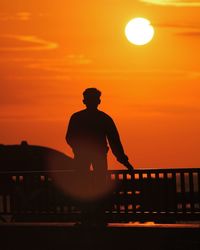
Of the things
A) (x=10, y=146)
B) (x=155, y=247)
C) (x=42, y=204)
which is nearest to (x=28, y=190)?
(x=42, y=204)

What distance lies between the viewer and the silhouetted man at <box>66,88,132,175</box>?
13.6 m

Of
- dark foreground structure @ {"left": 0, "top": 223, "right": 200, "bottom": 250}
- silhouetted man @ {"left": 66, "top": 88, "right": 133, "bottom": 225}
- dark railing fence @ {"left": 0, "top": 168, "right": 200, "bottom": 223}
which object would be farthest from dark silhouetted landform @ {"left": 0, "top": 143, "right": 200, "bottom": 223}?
dark foreground structure @ {"left": 0, "top": 223, "right": 200, "bottom": 250}

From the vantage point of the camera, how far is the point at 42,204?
56.2 ft

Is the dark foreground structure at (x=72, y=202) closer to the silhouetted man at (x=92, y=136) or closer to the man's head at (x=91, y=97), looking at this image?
the silhouetted man at (x=92, y=136)

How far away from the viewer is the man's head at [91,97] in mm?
13461

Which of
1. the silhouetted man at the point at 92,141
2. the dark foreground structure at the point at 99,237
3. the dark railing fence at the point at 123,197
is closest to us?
the dark foreground structure at the point at 99,237

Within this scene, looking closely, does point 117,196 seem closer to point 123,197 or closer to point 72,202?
point 123,197

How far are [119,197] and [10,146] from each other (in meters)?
16.5

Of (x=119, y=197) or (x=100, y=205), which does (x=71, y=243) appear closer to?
(x=100, y=205)

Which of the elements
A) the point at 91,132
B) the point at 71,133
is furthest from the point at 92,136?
the point at 71,133

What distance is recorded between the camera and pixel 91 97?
13508mm

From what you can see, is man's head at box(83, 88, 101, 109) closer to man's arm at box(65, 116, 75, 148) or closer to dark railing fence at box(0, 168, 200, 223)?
man's arm at box(65, 116, 75, 148)

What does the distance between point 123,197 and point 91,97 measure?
372cm

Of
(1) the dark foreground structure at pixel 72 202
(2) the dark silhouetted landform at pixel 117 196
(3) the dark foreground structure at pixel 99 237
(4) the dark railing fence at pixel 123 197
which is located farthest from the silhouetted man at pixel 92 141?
(4) the dark railing fence at pixel 123 197
